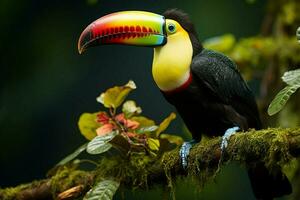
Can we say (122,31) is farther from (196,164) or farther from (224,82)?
(196,164)

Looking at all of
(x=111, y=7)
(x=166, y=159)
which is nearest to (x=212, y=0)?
(x=111, y=7)

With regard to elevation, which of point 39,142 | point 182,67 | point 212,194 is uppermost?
point 182,67

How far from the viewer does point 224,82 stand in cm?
301

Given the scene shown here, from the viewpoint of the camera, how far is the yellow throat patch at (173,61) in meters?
2.92

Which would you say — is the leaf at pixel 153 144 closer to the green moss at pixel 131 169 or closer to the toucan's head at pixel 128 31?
the green moss at pixel 131 169

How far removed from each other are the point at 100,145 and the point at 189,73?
1.72 feet

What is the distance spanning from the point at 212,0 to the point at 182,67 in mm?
2503

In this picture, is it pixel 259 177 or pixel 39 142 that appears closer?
pixel 259 177

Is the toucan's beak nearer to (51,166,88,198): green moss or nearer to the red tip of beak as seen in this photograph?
the red tip of beak

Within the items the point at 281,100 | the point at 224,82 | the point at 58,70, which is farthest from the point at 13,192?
the point at 58,70

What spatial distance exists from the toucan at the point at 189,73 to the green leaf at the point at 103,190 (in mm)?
341

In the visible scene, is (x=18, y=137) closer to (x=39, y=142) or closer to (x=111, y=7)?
(x=39, y=142)

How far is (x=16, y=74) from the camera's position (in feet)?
17.1

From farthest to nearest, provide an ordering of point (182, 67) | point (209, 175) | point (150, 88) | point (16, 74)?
point (16, 74) < point (150, 88) < point (182, 67) < point (209, 175)
